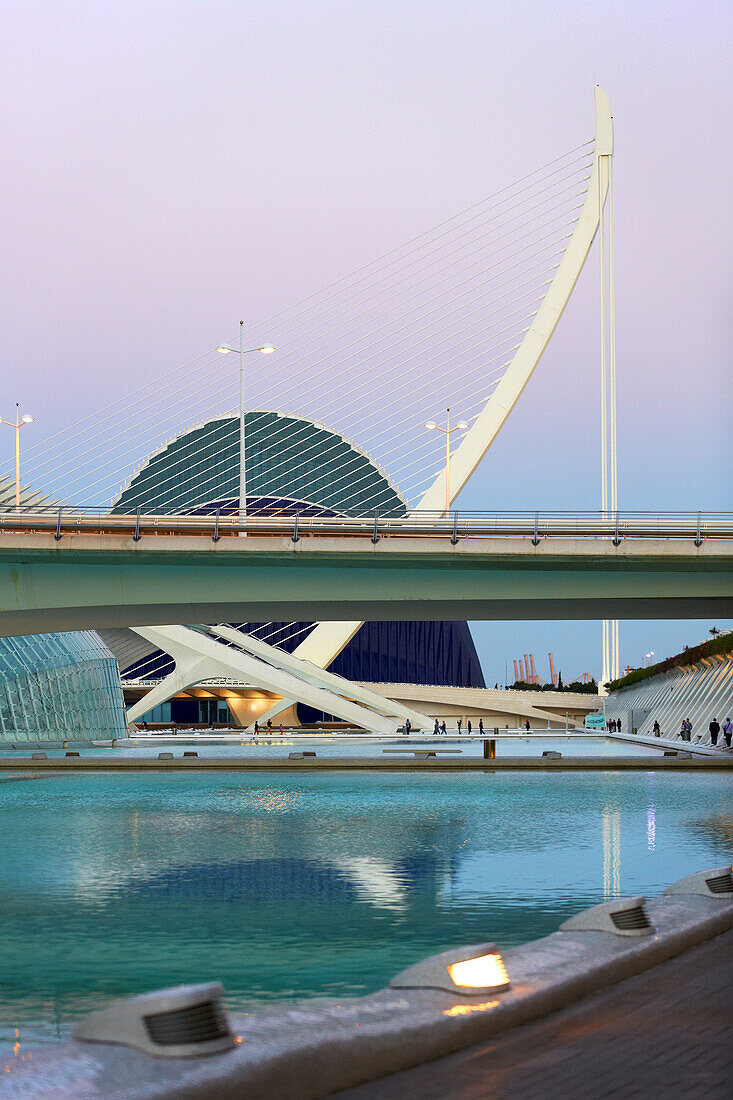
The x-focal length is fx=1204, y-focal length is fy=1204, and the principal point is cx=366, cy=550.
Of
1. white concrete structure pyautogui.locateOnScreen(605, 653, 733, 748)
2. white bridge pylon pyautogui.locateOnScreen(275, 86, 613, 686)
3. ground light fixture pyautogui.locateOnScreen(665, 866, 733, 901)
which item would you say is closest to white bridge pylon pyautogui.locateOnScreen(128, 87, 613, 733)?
white bridge pylon pyautogui.locateOnScreen(275, 86, 613, 686)

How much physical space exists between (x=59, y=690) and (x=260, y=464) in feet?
204

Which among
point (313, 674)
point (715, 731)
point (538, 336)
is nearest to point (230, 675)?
point (313, 674)

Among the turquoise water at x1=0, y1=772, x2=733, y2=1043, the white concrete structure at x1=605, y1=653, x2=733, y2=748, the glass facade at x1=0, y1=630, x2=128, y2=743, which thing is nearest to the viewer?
the turquoise water at x1=0, y1=772, x2=733, y2=1043

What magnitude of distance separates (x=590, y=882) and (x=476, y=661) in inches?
4792

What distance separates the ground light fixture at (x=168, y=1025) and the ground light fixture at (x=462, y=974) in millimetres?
1794

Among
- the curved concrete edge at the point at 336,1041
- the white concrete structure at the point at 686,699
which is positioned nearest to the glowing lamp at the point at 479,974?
the curved concrete edge at the point at 336,1041

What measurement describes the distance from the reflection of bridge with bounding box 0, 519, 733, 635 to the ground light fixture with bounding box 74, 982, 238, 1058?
89.9 feet

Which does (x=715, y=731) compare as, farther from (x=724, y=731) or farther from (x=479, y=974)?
(x=479, y=974)

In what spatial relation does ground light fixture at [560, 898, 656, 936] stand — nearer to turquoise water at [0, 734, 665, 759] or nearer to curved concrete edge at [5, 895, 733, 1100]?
curved concrete edge at [5, 895, 733, 1100]

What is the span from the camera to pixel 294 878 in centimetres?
1533

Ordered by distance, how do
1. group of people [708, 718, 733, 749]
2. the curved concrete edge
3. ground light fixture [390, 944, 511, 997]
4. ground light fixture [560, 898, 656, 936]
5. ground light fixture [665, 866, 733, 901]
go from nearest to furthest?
the curved concrete edge < ground light fixture [390, 944, 511, 997] < ground light fixture [560, 898, 656, 936] < ground light fixture [665, 866, 733, 901] < group of people [708, 718, 733, 749]

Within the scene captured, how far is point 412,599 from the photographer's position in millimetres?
35594

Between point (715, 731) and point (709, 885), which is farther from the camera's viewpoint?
point (715, 731)

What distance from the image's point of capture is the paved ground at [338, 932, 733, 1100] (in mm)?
5789
